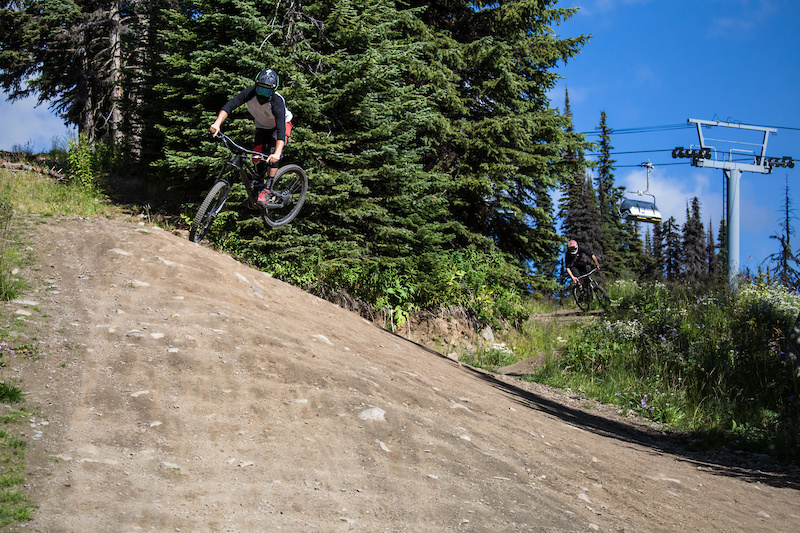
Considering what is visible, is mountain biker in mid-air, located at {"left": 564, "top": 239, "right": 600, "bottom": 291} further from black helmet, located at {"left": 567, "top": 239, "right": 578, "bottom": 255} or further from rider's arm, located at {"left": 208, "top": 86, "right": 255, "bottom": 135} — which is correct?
rider's arm, located at {"left": 208, "top": 86, "right": 255, "bottom": 135}

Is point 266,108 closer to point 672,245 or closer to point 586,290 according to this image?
point 586,290

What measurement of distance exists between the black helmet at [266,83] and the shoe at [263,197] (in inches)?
62.6

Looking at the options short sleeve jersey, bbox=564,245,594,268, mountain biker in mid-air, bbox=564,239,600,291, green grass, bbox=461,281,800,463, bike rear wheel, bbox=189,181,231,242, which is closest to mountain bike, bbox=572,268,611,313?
mountain biker in mid-air, bbox=564,239,600,291

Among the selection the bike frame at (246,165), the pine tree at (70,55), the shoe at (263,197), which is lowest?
the shoe at (263,197)

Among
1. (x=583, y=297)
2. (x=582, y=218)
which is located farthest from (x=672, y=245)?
(x=583, y=297)

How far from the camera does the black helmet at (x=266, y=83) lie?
26.0ft

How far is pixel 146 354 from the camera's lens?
17.1 ft

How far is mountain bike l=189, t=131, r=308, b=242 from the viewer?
8.79m

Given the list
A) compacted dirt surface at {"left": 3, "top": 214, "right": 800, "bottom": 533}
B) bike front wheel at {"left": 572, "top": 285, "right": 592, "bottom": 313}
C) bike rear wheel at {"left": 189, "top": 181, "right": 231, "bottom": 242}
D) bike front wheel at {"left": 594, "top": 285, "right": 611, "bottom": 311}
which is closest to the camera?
compacted dirt surface at {"left": 3, "top": 214, "right": 800, "bottom": 533}

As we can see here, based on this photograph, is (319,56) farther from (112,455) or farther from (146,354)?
(112,455)

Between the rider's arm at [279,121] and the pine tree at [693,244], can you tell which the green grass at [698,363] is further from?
the pine tree at [693,244]

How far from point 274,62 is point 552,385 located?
8.20 m

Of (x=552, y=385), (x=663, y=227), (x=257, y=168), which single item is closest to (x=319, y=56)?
(x=257, y=168)

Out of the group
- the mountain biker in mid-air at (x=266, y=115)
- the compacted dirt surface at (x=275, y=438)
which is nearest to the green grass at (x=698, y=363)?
the compacted dirt surface at (x=275, y=438)
